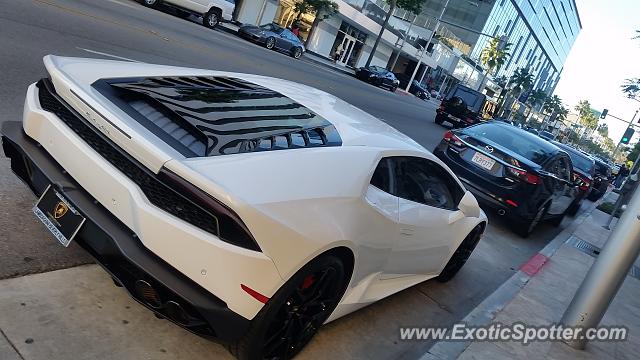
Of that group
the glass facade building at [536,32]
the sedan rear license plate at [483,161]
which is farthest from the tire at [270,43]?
the glass facade building at [536,32]

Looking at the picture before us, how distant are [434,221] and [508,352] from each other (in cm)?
137

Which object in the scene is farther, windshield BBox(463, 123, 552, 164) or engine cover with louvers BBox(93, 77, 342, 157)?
windshield BBox(463, 123, 552, 164)

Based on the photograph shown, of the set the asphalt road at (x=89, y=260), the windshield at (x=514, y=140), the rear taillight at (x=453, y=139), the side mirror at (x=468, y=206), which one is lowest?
the asphalt road at (x=89, y=260)

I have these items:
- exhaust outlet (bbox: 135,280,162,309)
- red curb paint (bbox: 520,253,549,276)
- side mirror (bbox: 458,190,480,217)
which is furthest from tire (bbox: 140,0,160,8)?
exhaust outlet (bbox: 135,280,162,309)

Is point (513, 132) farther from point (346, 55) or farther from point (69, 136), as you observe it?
point (346, 55)

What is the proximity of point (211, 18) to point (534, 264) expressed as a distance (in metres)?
20.2

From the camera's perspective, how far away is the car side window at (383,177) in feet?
11.7

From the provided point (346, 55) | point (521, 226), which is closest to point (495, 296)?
point (521, 226)

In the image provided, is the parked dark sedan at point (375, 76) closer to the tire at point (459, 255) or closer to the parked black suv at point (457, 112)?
the parked black suv at point (457, 112)

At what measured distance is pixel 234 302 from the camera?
8.67 feet

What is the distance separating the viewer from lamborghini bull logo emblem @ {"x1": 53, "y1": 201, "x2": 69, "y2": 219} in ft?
9.48

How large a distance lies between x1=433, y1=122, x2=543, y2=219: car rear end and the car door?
382cm

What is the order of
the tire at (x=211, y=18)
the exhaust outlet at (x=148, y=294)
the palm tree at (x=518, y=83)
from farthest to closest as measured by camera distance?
the palm tree at (x=518, y=83) < the tire at (x=211, y=18) < the exhaust outlet at (x=148, y=294)

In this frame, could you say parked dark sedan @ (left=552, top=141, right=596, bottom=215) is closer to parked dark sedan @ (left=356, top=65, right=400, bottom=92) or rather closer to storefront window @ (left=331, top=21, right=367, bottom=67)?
parked dark sedan @ (left=356, top=65, right=400, bottom=92)
